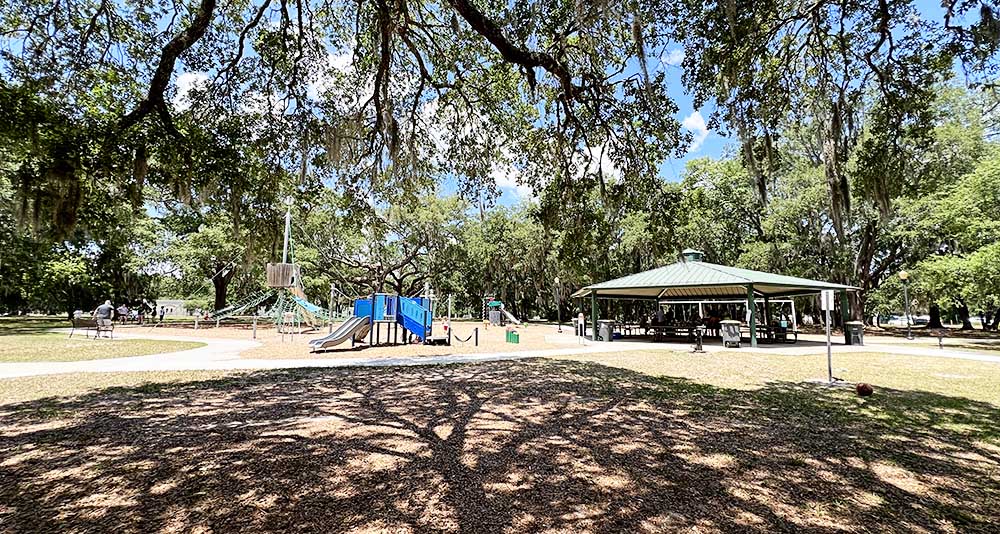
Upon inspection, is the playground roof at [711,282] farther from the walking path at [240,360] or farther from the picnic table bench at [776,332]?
the walking path at [240,360]

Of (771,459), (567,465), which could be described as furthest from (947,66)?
(567,465)

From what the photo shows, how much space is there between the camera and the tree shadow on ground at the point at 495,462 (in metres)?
2.91

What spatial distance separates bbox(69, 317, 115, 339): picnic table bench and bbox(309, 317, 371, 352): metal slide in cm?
769

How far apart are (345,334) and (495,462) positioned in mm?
10456

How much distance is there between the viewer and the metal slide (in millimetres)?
12797

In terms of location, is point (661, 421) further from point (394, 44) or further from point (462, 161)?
point (394, 44)

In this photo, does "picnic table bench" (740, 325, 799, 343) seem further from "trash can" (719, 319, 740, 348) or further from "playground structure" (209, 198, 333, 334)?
"playground structure" (209, 198, 333, 334)

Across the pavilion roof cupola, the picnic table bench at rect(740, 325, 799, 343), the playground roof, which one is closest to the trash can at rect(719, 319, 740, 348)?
the playground roof

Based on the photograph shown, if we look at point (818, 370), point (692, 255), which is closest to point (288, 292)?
point (692, 255)

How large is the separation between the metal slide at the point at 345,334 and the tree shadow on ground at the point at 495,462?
604cm

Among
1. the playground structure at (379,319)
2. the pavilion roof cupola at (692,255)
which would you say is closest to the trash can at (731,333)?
the pavilion roof cupola at (692,255)

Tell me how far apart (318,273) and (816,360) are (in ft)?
107

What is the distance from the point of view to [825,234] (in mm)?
24828

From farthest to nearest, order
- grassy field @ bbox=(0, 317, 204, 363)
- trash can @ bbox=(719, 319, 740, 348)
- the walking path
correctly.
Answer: trash can @ bbox=(719, 319, 740, 348) < grassy field @ bbox=(0, 317, 204, 363) < the walking path
